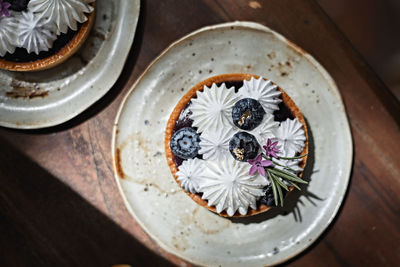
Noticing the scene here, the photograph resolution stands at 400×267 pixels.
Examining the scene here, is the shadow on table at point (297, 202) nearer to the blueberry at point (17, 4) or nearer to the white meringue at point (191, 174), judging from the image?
the white meringue at point (191, 174)

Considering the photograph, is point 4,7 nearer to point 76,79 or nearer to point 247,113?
point 76,79

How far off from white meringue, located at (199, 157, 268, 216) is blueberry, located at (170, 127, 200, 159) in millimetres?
75

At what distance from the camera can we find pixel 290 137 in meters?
1.33

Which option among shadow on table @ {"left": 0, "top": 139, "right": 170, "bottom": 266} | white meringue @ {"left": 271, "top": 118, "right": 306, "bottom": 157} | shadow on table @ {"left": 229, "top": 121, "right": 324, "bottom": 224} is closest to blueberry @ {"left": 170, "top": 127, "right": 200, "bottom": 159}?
white meringue @ {"left": 271, "top": 118, "right": 306, "bottom": 157}

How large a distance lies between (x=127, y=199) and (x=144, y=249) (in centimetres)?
24

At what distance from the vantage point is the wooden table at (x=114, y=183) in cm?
158

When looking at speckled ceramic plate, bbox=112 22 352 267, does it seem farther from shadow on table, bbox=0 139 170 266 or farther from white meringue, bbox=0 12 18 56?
white meringue, bbox=0 12 18 56

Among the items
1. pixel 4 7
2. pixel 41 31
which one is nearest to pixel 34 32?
pixel 41 31

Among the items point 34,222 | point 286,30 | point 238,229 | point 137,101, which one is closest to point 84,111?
point 137,101

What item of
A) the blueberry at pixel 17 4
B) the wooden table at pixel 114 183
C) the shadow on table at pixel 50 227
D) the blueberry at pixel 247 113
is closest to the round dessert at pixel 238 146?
the blueberry at pixel 247 113

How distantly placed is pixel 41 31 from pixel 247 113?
0.81 metres

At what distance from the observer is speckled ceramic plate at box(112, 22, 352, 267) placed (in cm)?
154

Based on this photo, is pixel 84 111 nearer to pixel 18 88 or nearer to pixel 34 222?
pixel 18 88

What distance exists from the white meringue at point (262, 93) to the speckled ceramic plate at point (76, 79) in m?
0.53
